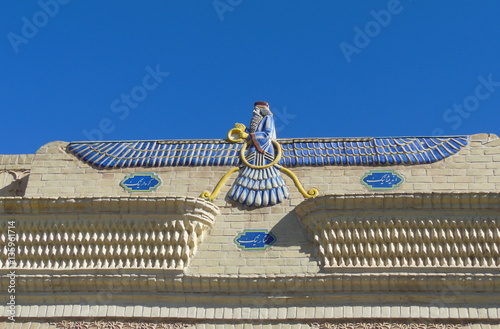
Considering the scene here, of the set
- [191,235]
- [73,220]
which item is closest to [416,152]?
[191,235]

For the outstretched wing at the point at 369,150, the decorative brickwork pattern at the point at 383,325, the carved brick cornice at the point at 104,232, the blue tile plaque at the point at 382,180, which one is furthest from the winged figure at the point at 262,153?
the decorative brickwork pattern at the point at 383,325

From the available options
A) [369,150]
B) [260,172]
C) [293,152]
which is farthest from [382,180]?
[260,172]

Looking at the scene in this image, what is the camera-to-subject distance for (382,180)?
13.9 m

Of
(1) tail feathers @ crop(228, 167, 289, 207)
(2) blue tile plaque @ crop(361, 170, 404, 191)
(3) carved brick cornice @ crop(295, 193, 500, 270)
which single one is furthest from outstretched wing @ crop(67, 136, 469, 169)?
(3) carved brick cornice @ crop(295, 193, 500, 270)

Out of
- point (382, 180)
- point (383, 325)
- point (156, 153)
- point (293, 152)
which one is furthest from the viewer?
point (156, 153)

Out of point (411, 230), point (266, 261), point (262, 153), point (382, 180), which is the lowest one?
point (266, 261)

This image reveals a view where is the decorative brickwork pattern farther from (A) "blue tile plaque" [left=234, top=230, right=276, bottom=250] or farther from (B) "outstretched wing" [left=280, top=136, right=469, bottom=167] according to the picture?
(B) "outstretched wing" [left=280, top=136, right=469, bottom=167]

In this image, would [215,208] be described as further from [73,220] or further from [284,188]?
[73,220]

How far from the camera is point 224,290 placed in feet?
42.5

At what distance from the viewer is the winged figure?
45.7ft

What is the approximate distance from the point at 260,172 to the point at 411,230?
2344mm

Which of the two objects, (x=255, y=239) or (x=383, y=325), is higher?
(x=255, y=239)

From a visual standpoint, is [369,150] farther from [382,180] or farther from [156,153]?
[156,153]

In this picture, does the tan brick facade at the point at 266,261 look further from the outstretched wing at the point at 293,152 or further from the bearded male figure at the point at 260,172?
the outstretched wing at the point at 293,152
